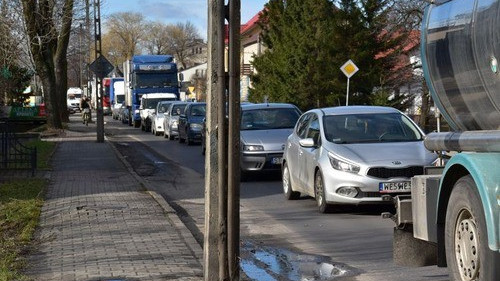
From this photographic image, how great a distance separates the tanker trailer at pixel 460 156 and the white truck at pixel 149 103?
43.4 metres

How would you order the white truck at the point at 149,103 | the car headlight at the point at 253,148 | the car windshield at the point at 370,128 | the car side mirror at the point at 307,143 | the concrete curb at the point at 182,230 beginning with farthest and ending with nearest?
the white truck at the point at 149,103 < the car headlight at the point at 253,148 < the car windshield at the point at 370,128 < the car side mirror at the point at 307,143 < the concrete curb at the point at 182,230

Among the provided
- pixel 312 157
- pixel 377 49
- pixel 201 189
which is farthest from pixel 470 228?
pixel 377 49

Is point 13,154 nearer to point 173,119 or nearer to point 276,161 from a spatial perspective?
point 276,161

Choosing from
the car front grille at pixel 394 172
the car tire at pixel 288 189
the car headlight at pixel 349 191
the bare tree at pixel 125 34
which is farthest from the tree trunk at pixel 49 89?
the bare tree at pixel 125 34

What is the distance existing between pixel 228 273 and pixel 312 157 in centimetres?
647

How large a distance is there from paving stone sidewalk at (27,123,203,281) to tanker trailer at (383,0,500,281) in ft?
7.11

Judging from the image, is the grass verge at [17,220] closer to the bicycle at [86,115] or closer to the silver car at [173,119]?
the silver car at [173,119]

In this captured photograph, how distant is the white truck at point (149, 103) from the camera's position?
5069cm

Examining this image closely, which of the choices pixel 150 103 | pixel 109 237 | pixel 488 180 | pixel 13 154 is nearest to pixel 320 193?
pixel 109 237

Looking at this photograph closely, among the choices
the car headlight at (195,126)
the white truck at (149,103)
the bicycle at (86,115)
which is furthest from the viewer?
the bicycle at (86,115)

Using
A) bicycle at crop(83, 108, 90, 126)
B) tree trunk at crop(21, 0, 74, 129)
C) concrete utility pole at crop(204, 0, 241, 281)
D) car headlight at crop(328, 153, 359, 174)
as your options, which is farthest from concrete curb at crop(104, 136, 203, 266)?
bicycle at crop(83, 108, 90, 126)

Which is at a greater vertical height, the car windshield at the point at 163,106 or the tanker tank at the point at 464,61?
the tanker tank at the point at 464,61

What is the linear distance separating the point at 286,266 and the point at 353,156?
4.06 m

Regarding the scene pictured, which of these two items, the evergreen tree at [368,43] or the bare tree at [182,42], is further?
the bare tree at [182,42]
